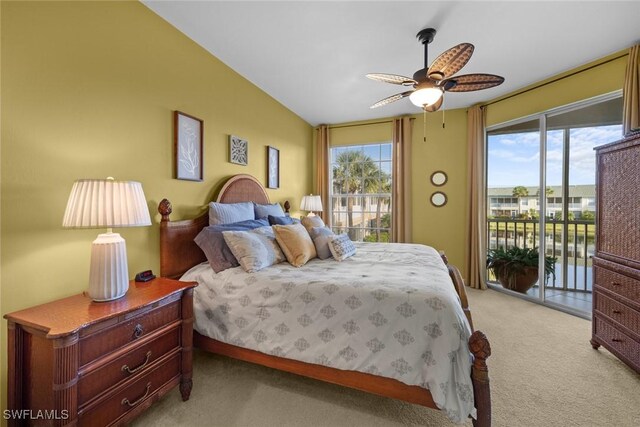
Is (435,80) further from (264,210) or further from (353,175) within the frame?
(353,175)

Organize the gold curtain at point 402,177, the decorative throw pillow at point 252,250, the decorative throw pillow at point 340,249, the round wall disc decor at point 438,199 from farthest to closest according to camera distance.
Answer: the gold curtain at point 402,177 < the round wall disc decor at point 438,199 < the decorative throw pillow at point 340,249 < the decorative throw pillow at point 252,250

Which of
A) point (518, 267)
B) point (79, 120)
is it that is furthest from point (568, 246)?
point (79, 120)

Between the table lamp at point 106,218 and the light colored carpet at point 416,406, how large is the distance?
2.81 ft

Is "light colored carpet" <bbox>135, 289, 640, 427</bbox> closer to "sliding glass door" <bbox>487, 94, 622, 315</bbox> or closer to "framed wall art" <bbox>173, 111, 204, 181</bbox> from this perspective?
"sliding glass door" <bbox>487, 94, 622, 315</bbox>

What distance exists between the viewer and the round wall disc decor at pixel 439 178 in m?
4.29

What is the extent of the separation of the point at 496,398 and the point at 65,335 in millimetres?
2415

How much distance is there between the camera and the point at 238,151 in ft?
9.75

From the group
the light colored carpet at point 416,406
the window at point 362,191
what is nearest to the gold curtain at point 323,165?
the window at point 362,191

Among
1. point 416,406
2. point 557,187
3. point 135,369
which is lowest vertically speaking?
point 416,406

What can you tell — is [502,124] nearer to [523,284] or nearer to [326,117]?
[523,284]

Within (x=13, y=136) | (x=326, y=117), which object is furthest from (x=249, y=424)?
(x=326, y=117)

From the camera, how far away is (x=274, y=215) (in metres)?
3.10

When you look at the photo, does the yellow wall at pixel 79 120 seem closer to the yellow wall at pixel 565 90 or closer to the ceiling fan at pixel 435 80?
the ceiling fan at pixel 435 80

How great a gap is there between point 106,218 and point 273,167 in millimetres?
2526
